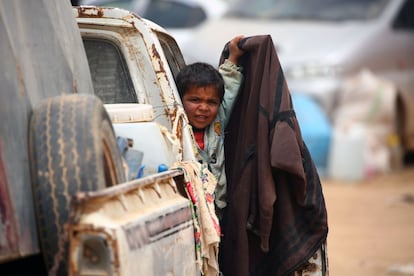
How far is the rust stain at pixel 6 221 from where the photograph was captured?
328 cm

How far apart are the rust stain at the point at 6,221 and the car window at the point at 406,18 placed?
1257cm

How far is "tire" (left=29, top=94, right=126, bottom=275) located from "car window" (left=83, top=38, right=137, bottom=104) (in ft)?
4.08

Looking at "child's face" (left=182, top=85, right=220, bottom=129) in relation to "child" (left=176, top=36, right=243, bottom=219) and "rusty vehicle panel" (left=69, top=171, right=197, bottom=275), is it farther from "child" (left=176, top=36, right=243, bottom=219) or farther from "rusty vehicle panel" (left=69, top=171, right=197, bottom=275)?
"rusty vehicle panel" (left=69, top=171, right=197, bottom=275)

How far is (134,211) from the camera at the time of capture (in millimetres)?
3479

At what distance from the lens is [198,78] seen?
16.2 feet

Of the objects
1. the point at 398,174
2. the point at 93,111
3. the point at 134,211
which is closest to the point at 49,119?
the point at 93,111

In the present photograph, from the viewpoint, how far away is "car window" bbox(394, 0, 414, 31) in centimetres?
1530

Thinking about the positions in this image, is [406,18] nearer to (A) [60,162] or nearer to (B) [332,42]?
(B) [332,42]

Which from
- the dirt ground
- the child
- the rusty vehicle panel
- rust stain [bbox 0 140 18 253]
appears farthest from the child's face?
the dirt ground

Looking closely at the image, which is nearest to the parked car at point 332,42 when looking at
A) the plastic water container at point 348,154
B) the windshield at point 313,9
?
the windshield at point 313,9

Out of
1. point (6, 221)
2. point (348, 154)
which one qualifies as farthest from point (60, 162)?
point (348, 154)

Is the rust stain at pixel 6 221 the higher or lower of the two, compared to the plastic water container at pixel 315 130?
higher

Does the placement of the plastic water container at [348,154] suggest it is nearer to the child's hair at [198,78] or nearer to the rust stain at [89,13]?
the child's hair at [198,78]

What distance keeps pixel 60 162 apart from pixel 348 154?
10946 mm
